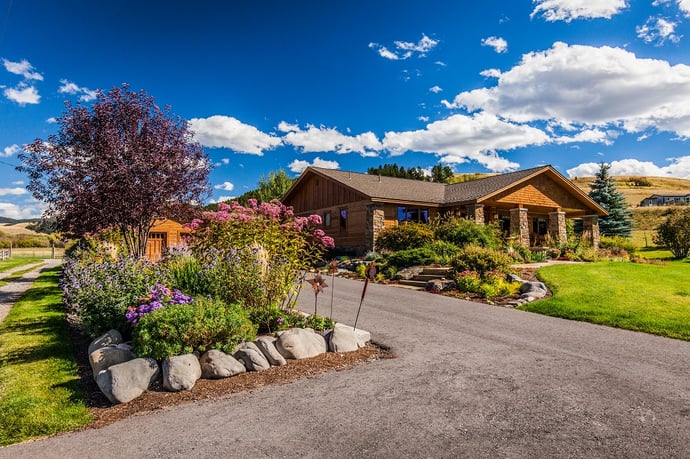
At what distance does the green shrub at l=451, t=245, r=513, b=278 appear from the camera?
1350 cm

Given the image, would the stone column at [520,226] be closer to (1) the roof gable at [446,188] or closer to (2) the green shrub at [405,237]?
(1) the roof gable at [446,188]

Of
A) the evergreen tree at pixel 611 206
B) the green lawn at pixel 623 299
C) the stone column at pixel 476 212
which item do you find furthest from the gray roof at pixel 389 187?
the evergreen tree at pixel 611 206

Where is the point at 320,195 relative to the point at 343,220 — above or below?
above

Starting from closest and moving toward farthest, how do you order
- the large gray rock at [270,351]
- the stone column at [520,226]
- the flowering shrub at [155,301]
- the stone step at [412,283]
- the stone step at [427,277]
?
the large gray rock at [270,351] < the flowering shrub at [155,301] < the stone step at [412,283] < the stone step at [427,277] < the stone column at [520,226]

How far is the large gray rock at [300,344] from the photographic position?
598 centimetres

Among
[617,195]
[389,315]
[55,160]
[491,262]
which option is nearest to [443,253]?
[491,262]

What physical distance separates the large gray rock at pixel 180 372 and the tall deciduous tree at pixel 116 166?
21.0ft

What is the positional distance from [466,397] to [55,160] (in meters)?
11.4

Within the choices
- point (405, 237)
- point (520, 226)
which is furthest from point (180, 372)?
point (520, 226)

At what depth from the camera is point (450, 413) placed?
4160 millimetres

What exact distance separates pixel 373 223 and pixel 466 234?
226 inches

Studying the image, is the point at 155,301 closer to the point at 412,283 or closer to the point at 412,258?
the point at 412,283

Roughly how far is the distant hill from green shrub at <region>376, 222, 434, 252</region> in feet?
229

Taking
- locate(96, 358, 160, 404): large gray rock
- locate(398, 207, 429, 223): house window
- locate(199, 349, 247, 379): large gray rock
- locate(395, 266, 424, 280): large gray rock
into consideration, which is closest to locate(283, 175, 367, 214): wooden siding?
locate(398, 207, 429, 223): house window
